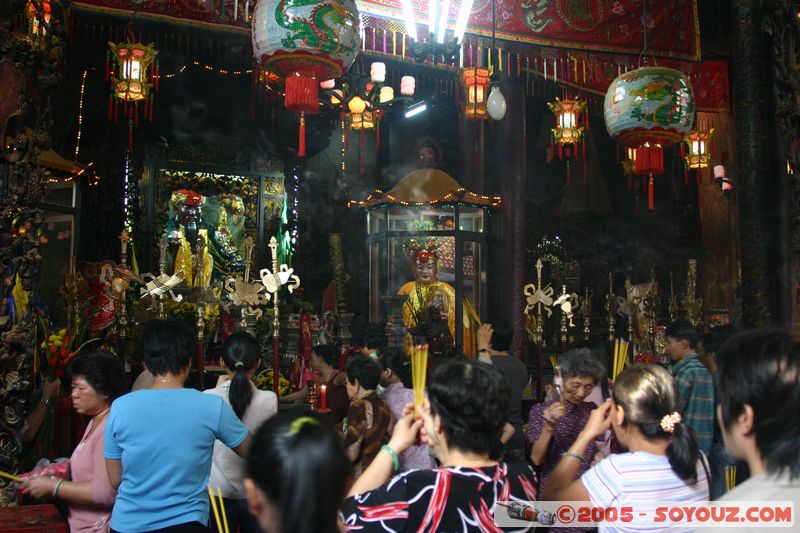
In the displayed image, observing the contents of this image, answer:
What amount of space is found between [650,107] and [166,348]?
11.2ft

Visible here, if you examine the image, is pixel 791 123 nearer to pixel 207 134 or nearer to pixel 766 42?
pixel 766 42

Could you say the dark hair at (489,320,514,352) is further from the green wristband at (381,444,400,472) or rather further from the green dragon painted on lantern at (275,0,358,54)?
the green wristband at (381,444,400,472)

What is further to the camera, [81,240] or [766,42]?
[81,240]

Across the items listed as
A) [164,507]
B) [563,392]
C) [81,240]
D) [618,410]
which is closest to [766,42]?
[563,392]

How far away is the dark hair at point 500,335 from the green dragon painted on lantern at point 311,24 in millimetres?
1586

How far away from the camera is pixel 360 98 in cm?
696

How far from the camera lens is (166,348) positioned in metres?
1.93

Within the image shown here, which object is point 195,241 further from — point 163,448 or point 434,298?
point 163,448

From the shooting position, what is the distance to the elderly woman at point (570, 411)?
2.13 m

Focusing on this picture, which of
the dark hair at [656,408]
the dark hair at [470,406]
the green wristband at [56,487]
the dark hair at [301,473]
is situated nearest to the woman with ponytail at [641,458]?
the dark hair at [656,408]

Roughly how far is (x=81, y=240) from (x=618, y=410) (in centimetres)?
808

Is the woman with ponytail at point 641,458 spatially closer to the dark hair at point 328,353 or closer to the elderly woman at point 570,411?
the elderly woman at point 570,411

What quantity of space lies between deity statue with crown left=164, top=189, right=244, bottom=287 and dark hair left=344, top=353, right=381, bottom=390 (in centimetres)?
642

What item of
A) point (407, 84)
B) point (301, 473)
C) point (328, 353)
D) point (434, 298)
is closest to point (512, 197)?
point (434, 298)
